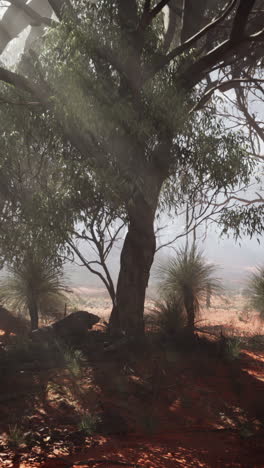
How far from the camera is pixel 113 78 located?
24.1 feet

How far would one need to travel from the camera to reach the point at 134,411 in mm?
5484

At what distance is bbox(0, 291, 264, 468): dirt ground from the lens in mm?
4352

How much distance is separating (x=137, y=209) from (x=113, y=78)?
7.76 feet

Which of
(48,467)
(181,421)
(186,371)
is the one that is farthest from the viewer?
(186,371)

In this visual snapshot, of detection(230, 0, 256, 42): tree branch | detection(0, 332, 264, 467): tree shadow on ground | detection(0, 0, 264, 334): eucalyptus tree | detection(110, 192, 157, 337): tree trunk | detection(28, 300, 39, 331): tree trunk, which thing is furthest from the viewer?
detection(28, 300, 39, 331): tree trunk

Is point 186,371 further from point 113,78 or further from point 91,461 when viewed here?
point 113,78

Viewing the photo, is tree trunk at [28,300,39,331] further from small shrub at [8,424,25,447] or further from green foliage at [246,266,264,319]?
green foliage at [246,266,264,319]

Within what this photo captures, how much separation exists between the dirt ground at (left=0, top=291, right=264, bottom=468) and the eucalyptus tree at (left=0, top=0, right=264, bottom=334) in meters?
1.47

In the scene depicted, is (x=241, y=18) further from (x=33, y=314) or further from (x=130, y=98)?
(x=33, y=314)

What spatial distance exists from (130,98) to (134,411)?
476 centimetres

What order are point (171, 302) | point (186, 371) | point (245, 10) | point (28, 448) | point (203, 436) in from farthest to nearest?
point (171, 302), point (186, 371), point (245, 10), point (203, 436), point (28, 448)

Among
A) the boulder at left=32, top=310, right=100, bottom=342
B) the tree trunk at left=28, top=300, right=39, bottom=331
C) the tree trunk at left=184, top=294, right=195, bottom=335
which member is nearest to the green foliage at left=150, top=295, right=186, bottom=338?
the tree trunk at left=184, top=294, right=195, bottom=335

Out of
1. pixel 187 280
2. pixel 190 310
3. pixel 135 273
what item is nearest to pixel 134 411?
pixel 135 273

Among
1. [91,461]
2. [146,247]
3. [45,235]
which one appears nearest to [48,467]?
[91,461]
